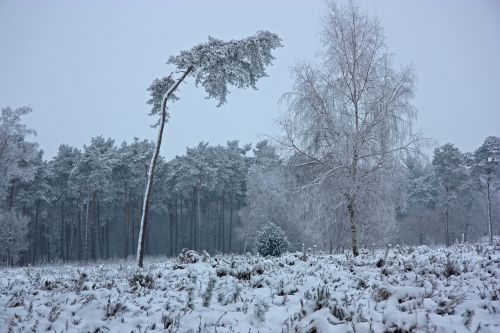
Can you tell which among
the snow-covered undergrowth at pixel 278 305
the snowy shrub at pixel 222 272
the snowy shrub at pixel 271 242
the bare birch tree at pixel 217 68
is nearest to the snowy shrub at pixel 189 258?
the snowy shrub at pixel 222 272

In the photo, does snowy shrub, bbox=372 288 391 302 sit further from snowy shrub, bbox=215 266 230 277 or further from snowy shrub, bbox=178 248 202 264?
snowy shrub, bbox=178 248 202 264

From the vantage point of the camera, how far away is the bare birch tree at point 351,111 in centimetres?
1346

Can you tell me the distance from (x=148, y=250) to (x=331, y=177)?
47.1m

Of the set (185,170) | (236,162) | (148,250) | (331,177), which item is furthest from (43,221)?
(331,177)

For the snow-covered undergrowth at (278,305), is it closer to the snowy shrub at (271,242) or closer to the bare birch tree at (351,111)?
the bare birch tree at (351,111)

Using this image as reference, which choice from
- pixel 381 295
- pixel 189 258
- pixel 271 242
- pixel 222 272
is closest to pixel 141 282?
pixel 222 272

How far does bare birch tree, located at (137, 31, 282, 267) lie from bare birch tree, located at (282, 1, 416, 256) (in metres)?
3.27

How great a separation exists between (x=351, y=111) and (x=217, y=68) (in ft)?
21.4

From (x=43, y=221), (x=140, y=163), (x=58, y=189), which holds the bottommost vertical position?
(x=43, y=221)

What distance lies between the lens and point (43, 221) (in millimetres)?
50875

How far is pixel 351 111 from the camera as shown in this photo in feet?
47.2

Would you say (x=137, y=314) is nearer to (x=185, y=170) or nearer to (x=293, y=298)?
(x=293, y=298)

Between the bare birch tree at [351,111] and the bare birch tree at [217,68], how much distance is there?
327 cm

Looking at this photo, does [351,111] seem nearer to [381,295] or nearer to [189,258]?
[189,258]
